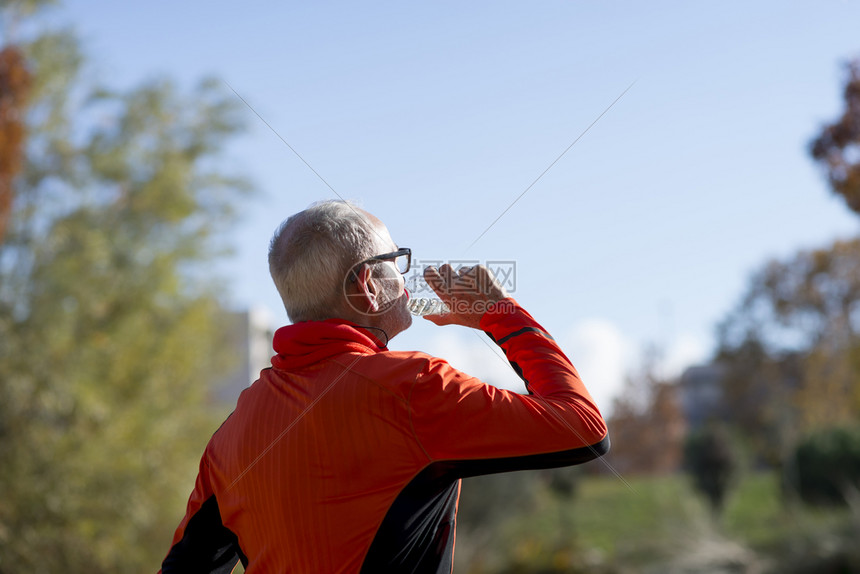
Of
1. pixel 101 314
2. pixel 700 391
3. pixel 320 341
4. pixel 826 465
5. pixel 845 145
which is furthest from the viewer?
pixel 700 391

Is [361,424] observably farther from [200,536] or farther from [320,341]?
[200,536]

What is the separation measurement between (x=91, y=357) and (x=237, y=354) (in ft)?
19.3

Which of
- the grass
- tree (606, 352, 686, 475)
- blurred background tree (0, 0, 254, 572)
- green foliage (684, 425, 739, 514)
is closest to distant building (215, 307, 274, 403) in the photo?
blurred background tree (0, 0, 254, 572)

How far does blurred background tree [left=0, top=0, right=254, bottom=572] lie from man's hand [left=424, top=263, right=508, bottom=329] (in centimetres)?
783

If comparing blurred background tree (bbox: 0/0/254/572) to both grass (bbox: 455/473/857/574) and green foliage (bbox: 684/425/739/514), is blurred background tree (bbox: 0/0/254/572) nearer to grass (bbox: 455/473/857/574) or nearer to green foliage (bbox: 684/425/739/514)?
grass (bbox: 455/473/857/574)

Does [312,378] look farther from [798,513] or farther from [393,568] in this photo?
[798,513]

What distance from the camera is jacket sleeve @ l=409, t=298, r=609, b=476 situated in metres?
1.66

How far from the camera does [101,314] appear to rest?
31.2 ft

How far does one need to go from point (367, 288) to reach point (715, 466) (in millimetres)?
15747

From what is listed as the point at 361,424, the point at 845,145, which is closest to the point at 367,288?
the point at 361,424

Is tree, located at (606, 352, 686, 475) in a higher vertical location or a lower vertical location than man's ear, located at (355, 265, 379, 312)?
lower

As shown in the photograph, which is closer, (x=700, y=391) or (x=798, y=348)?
(x=798, y=348)

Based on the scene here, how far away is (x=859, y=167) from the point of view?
4824 millimetres

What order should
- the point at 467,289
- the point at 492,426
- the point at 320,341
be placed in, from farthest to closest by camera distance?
the point at 467,289
the point at 320,341
the point at 492,426
